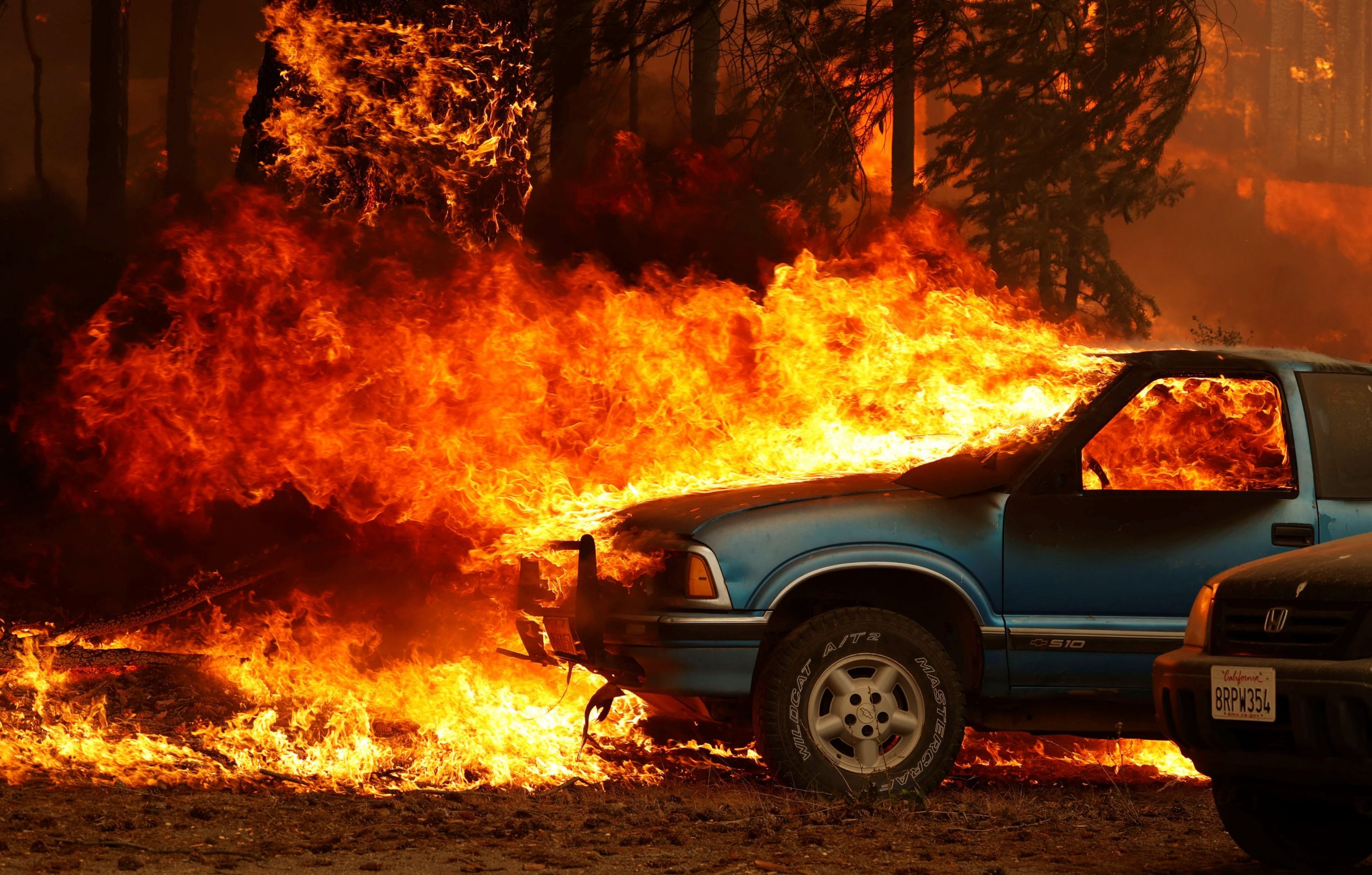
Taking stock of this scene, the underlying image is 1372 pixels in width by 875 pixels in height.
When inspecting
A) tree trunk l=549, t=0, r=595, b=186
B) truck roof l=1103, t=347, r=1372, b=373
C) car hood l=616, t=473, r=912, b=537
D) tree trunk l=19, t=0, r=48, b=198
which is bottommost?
car hood l=616, t=473, r=912, b=537

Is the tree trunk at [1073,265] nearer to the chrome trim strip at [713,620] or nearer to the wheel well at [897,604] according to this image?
the wheel well at [897,604]

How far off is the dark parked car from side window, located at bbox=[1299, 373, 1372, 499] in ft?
4.35

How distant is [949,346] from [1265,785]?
3.73m

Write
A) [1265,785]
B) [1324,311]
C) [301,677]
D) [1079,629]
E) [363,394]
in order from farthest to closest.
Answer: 1. [1324,311]
2. [363,394]
3. [301,677]
4. [1079,629]
5. [1265,785]

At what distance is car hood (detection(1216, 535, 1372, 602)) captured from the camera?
5184 mm

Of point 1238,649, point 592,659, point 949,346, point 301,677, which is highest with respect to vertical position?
point 949,346

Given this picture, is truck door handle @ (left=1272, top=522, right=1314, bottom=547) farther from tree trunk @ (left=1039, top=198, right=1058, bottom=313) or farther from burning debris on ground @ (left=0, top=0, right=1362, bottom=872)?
tree trunk @ (left=1039, top=198, right=1058, bottom=313)

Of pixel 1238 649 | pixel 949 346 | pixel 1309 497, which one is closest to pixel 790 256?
pixel 949 346

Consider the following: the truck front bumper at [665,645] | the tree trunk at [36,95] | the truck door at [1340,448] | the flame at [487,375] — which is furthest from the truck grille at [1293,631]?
the tree trunk at [36,95]

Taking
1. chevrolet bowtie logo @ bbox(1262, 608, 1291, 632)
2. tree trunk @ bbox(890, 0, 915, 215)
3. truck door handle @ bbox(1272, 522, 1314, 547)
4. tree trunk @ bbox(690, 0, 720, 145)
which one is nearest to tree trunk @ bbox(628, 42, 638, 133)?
tree trunk @ bbox(690, 0, 720, 145)

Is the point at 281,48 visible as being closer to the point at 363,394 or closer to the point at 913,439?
the point at 363,394

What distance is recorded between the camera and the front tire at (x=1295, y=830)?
18.8 feet

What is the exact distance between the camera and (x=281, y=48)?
10555mm

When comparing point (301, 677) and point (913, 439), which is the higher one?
point (913, 439)
